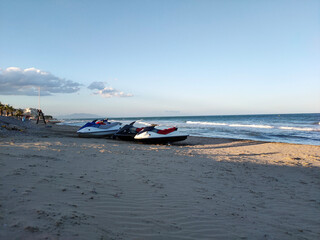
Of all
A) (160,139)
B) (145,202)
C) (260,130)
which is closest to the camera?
(145,202)

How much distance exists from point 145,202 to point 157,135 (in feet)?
34.4

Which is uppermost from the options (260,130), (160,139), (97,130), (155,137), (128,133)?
(97,130)

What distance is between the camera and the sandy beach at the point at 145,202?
2.88 meters

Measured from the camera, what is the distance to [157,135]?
1452 cm

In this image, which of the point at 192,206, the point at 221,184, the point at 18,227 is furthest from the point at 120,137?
the point at 18,227

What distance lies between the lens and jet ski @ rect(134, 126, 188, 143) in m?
14.5

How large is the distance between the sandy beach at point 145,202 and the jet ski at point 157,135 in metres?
7.64

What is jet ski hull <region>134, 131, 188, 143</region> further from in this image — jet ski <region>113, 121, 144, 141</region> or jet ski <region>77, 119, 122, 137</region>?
jet ski <region>77, 119, 122, 137</region>

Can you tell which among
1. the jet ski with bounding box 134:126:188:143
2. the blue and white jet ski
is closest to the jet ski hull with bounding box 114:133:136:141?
the blue and white jet ski

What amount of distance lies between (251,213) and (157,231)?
80.5 inches

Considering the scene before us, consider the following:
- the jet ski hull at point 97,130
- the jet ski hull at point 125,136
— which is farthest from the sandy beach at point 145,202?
the jet ski hull at point 97,130

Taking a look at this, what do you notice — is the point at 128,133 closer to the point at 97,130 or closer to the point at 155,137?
the point at 155,137

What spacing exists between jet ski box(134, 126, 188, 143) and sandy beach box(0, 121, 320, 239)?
301 inches

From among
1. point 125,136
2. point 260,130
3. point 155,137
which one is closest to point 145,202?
point 155,137
